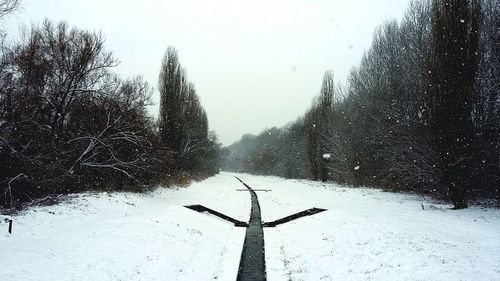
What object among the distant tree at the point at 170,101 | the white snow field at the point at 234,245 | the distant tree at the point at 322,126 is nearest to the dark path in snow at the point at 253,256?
the white snow field at the point at 234,245

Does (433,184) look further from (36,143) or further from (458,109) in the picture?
(36,143)

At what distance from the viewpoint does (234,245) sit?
1355 cm

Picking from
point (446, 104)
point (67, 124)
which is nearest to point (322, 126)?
point (446, 104)

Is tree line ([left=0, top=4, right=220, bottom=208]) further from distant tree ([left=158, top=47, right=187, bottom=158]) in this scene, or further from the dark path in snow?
the dark path in snow

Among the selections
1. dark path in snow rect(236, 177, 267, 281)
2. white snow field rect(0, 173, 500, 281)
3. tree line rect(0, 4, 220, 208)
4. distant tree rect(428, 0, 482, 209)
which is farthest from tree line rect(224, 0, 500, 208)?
tree line rect(0, 4, 220, 208)

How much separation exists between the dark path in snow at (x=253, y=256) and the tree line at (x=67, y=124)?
897 centimetres

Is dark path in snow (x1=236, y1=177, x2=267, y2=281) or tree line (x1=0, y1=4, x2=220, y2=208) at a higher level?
tree line (x1=0, y1=4, x2=220, y2=208)

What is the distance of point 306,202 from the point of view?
21875 mm

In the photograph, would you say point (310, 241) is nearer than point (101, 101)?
Yes

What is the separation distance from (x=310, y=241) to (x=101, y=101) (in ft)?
52.7

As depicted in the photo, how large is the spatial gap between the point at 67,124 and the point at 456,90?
21086mm

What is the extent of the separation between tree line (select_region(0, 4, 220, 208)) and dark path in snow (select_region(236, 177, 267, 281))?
897 centimetres

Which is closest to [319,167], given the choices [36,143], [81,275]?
[36,143]

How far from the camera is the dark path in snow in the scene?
10.0 metres
